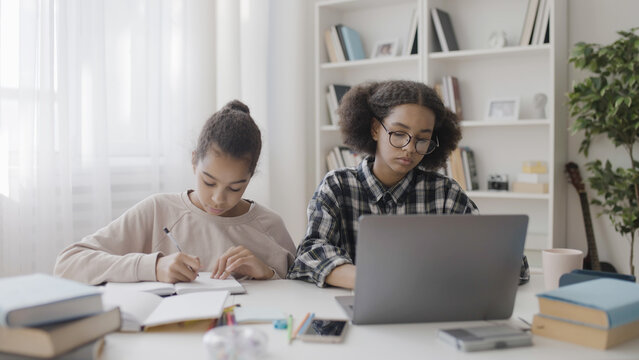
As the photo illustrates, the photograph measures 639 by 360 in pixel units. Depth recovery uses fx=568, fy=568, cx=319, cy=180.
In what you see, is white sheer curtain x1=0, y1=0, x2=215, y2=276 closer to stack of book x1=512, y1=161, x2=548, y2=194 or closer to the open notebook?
the open notebook

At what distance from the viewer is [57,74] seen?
2305mm

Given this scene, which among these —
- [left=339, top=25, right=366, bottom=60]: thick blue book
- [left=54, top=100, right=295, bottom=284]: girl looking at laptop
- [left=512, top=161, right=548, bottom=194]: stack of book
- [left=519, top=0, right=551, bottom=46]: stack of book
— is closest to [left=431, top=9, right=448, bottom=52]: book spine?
[left=519, top=0, right=551, bottom=46]: stack of book

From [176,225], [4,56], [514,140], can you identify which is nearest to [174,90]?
[4,56]

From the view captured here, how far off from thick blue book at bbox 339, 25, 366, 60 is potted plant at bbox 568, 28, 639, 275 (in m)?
1.25

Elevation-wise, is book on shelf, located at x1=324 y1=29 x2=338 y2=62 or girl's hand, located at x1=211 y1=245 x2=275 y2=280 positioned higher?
book on shelf, located at x1=324 y1=29 x2=338 y2=62

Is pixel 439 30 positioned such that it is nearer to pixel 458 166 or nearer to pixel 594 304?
pixel 458 166

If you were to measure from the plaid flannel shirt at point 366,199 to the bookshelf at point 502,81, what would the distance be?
1.41 m

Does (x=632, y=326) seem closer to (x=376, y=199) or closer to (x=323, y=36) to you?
(x=376, y=199)

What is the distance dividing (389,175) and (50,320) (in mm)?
1088

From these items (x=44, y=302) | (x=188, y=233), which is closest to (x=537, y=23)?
(x=188, y=233)

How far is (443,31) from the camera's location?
10.4 feet

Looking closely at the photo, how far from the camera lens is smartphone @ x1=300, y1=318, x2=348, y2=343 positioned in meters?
0.95

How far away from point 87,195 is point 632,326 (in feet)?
7.18

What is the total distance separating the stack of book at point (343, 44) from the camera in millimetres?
3506
